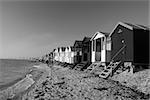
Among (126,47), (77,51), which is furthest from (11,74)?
(126,47)

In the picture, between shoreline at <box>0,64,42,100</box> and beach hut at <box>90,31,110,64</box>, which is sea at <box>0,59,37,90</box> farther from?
beach hut at <box>90,31,110,64</box>

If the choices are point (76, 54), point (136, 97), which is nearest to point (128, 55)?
point (136, 97)

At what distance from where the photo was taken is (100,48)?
78.8 feet

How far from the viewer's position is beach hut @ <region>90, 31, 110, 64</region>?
20.5 meters

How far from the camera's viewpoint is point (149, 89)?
1044 cm

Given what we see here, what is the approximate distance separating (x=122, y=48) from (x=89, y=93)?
28.1ft

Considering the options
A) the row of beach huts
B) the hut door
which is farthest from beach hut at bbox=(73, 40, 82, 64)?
the row of beach huts

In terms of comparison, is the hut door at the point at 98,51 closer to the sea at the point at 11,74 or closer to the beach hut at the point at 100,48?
→ the beach hut at the point at 100,48

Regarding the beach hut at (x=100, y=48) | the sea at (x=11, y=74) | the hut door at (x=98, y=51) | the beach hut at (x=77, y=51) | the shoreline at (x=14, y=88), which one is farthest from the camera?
the beach hut at (x=77, y=51)

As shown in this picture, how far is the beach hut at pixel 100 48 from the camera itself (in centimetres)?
2046

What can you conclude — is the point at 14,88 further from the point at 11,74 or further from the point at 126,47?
the point at 11,74

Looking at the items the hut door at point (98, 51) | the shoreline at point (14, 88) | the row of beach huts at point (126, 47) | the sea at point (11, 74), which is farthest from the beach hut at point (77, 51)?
the row of beach huts at point (126, 47)

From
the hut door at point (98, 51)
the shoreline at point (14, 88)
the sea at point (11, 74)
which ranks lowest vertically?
the sea at point (11, 74)

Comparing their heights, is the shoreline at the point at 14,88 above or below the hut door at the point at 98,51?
below
